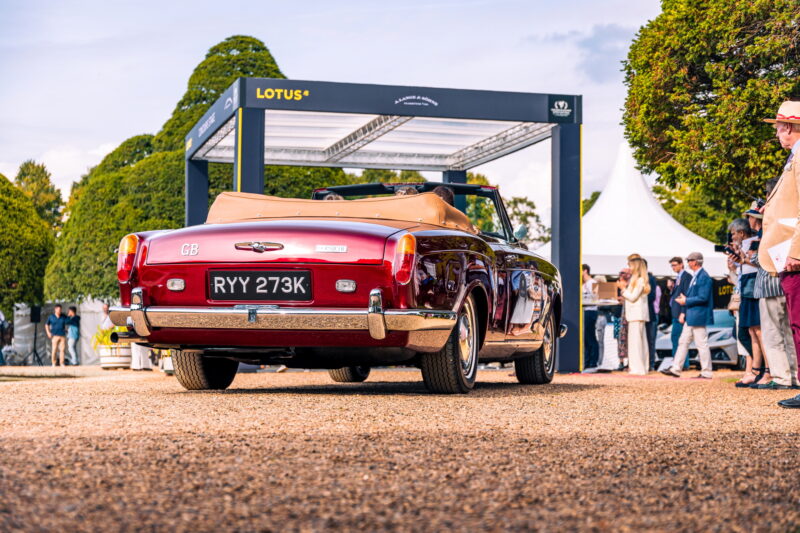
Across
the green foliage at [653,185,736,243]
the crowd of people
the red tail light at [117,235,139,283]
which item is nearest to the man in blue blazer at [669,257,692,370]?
the crowd of people

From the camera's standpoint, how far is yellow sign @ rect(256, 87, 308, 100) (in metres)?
12.9

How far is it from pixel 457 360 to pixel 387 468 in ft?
10.6

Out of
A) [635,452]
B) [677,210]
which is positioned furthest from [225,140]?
[677,210]

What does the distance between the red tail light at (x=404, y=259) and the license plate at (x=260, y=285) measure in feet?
1.81

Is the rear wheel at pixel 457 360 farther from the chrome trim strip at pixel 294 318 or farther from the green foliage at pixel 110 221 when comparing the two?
the green foliage at pixel 110 221

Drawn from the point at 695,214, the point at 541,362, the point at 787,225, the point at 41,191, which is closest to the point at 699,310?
the point at 541,362

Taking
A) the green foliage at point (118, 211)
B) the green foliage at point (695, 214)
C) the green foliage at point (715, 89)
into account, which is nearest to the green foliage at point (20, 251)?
the green foliage at point (118, 211)

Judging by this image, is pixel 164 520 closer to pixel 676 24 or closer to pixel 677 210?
pixel 676 24

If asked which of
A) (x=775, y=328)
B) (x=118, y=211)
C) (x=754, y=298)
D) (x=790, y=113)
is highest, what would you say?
(x=118, y=211)

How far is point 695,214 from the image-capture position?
59719mm

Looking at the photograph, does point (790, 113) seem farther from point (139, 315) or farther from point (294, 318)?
point (139, 315)

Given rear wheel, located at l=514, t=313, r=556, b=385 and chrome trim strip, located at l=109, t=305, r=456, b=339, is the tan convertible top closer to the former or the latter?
chrome trim strip, located at l=109, t=305, r=456, b=339

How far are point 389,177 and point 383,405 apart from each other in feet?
150

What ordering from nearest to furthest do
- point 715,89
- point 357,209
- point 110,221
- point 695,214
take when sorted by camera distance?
point 357,209 → point 715,89 → point 110,221 → point 695,214
